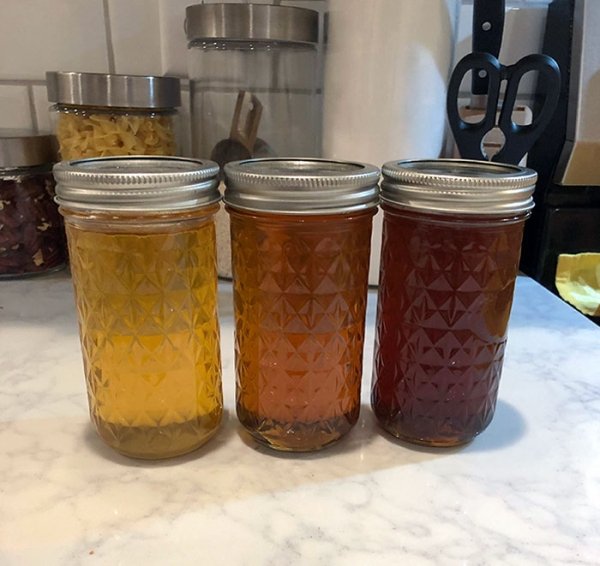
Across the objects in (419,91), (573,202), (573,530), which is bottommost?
(573,530)

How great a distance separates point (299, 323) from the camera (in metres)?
0.42

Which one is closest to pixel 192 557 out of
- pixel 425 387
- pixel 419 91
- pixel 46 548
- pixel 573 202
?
pixel 46 548

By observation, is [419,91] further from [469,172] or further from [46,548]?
[46,548]

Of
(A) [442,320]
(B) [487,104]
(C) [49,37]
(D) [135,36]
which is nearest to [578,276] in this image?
(B) [487,104]

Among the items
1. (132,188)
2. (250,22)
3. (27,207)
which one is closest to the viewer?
(132,188)

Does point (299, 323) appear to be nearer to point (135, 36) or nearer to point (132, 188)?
point (132, 188)

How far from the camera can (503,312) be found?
0.44m

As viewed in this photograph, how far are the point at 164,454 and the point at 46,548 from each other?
0.10 meters

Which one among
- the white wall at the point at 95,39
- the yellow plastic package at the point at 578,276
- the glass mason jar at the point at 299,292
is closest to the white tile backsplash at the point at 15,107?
the white wall at the point at 95,39

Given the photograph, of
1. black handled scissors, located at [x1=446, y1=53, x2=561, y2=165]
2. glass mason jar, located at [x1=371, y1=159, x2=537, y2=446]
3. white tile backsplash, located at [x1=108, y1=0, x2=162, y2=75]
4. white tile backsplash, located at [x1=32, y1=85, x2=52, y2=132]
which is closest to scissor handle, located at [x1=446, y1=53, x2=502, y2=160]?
black handled scissors, located at [x1=446, y1=53, x2=561, y2=165]

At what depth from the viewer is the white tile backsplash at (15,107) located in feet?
2.82

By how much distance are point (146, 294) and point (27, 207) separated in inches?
19.4

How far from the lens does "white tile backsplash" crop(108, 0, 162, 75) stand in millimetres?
845

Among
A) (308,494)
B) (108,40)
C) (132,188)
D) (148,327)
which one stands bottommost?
(308,494)
